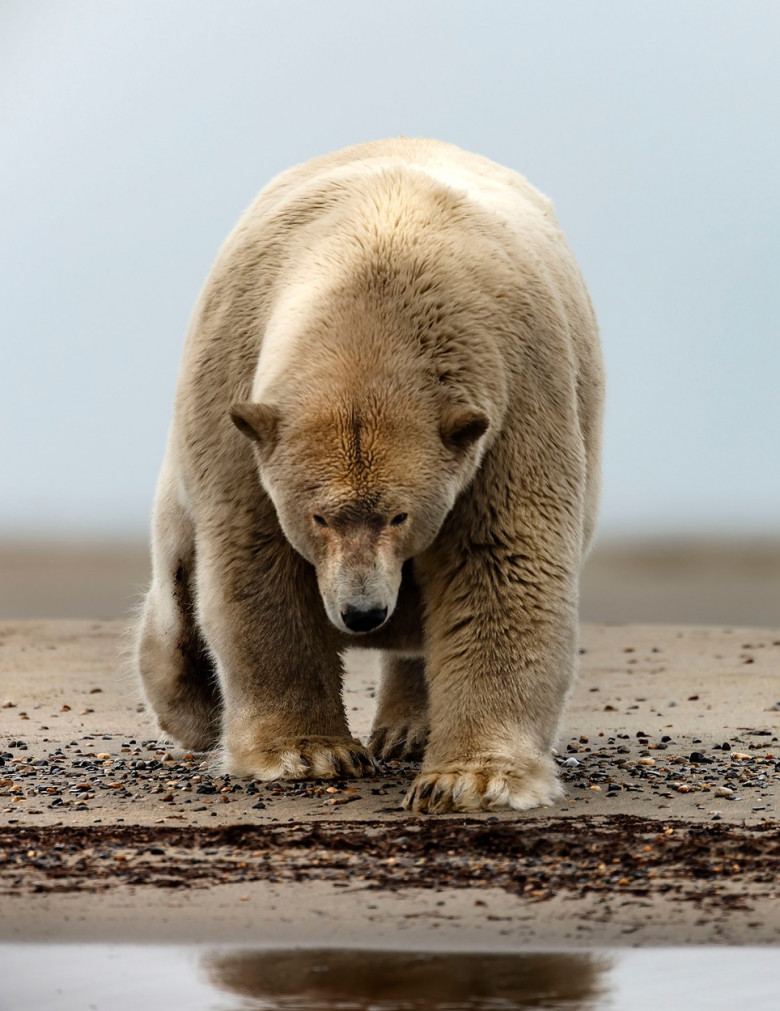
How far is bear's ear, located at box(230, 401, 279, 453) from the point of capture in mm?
6113

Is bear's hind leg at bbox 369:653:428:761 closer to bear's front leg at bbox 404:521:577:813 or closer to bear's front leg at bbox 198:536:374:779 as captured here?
bear's front leg at bbox 198:536:374:779

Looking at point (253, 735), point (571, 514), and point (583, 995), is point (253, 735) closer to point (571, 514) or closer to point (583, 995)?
point (571, 514)

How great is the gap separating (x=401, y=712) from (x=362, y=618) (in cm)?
230

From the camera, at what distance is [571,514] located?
679cm

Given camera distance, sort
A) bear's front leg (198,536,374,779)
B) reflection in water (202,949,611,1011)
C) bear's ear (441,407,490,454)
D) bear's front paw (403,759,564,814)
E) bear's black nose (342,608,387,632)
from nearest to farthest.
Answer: reflection in water (202,949,611,1011) < bear's black nose (342,608,387,632) < bear's ear (441,407,490,454) < bear's front paw (403,759,564,814) < bear's front leg (198,536,374,779)

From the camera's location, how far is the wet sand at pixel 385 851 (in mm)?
4742

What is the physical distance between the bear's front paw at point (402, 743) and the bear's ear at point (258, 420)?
2236 millimetres

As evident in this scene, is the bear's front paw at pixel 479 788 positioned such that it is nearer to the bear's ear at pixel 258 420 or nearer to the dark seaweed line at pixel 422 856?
the dark seaweed line at pixel 422 856

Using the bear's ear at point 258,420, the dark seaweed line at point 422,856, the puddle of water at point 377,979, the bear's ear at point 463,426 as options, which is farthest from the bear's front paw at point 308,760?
the puddle of water at point 377,979

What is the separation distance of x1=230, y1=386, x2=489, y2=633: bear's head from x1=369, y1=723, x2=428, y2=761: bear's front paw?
1.97 m

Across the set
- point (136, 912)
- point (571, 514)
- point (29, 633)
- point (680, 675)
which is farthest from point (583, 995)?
point (29, 633)

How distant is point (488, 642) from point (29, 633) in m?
8.63

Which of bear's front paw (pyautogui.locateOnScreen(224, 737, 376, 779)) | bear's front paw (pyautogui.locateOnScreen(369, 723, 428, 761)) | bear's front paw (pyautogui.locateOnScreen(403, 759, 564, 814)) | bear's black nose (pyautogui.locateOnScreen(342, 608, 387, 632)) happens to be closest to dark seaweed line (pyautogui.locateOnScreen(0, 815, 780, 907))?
bear's front paw (pyautogui.locateOnScreen(403, 759, 564, 814))

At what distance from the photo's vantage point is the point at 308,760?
22.7 feet
